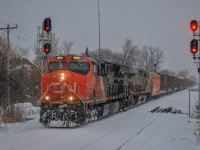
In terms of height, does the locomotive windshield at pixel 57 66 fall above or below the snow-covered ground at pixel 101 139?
above

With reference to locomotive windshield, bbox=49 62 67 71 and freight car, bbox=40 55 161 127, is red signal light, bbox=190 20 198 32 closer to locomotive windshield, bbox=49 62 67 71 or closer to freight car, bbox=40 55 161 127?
freight car, bbox=40 55 161 127

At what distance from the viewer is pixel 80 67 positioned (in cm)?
1955

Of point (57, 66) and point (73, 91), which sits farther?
point (57, 66)

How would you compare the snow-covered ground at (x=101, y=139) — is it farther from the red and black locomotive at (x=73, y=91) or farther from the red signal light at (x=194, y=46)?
the red signal light at (x=194, y=46)

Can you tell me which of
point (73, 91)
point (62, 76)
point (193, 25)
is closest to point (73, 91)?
point (73, 91)

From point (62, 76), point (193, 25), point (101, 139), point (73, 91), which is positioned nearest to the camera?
point (101, 139)

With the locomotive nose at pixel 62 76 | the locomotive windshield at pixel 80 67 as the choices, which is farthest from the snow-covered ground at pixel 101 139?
the locomotive windshield at pixel 80 67

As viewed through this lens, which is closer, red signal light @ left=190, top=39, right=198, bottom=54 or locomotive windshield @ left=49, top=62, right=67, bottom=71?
red signal light @ left=190, top=39, right=198, bottom=54

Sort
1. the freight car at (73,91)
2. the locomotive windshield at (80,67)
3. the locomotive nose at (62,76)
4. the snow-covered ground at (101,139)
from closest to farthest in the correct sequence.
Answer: the snow-covered ground at (101,139), the freight car at (73,91), the locomotive nose at (62,76), the locomotive windshield at (80,67)

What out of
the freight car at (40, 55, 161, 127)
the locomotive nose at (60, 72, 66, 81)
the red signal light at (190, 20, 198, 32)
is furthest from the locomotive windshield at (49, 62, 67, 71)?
the red signal light at (190, 20, 198, 32)

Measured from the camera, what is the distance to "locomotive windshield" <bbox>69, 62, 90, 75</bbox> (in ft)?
63.8

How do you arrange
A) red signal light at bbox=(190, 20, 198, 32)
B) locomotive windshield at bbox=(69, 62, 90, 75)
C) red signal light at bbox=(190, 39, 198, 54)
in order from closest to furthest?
red signal light at bbox=(190, 20, 198, 32) → red signal light at bbox=(190, 39, 198, 54) → locomotive windshield at bbox=(69, 62, 90, 75)

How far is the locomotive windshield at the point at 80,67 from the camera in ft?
63.8

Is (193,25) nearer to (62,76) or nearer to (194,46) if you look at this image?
(194,46)
